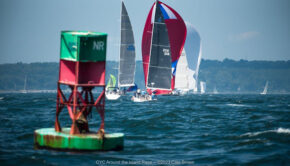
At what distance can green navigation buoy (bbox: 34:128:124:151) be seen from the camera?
16.7 m

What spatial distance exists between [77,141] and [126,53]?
189ft

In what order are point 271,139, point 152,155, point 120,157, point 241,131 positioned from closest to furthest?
1. point 120,157
2. point 152,155
3. point 271,139
4. point 241,131

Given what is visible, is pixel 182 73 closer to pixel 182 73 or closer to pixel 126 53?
pixel 182 73

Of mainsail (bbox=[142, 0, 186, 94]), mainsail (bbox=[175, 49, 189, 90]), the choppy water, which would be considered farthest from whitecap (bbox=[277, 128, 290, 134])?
mainsail (bbox=[175, 49, 189, 90])

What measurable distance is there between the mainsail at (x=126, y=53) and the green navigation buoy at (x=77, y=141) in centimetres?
5498

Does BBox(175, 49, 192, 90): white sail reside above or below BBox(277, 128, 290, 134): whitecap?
above

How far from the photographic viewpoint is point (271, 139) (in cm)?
2323

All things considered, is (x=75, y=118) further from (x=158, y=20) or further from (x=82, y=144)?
(x=158, y=20)

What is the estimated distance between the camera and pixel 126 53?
2913 inches

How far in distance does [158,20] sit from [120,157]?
41.9 meters

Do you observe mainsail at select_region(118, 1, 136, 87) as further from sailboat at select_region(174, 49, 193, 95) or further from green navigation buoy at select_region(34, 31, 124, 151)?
green navigation buoy at select_region(34, 31, 124, 151)

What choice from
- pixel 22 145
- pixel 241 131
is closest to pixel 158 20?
pixel 241 131

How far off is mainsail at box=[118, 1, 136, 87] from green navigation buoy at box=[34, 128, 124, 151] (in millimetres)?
54985

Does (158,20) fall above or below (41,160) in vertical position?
above
